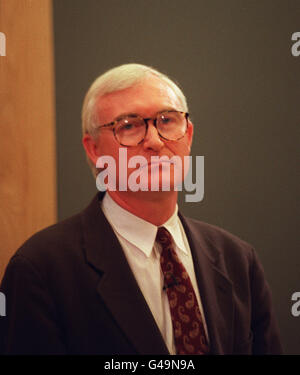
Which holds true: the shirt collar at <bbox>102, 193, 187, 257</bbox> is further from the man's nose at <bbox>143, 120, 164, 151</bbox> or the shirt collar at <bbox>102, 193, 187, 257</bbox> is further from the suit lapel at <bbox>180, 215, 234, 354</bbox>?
the man's nose at <bbox>143, 120, 164, 151</bbox>

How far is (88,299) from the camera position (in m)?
0.89

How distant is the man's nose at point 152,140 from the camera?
35.6 inches

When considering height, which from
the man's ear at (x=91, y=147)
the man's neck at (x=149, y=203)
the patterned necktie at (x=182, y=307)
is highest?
the man's ear at (x=91, y=147)

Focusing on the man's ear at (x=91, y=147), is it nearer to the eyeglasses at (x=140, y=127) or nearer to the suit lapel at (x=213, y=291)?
the eyeglasses at (x=140, y=127)

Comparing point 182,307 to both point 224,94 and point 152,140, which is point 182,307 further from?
point 224,94

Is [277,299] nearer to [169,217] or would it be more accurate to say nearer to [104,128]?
[169,217]

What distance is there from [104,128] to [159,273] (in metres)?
0.41

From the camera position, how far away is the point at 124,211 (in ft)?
3.22

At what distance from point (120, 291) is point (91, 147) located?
391mm

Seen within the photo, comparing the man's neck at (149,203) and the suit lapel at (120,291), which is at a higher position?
Answer: the man's neck at (149,203)

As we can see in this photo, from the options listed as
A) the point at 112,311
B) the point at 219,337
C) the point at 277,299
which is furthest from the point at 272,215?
the point at 112,311

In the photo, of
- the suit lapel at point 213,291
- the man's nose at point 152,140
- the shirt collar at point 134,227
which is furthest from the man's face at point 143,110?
the suit lapel at point 213,291

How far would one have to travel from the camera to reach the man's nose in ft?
2.97

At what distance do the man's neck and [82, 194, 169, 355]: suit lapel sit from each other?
0.08 meters
